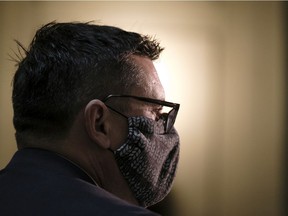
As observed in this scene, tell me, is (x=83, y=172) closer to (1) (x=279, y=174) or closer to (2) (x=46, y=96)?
(2) (x=46, y=96)

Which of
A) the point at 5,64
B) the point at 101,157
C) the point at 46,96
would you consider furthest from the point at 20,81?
the point at 5,64

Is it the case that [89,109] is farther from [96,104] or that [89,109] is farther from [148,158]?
[148,158]

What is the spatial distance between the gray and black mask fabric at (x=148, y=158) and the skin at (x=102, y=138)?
0.01m

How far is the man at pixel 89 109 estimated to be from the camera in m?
0.83

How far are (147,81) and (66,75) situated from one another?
182mm

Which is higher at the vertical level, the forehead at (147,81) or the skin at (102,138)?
the forehead at (147,81)

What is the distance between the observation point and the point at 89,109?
Result: 84 centimetres

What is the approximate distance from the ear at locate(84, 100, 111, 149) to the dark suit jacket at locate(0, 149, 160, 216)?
9cm

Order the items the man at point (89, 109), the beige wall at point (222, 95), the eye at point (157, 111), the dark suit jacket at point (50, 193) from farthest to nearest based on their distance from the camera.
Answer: the beige wall at point (222, 95), the eye at point (157, 111), the man at point (89, 109), the dark suit jacket at point (50, 193)

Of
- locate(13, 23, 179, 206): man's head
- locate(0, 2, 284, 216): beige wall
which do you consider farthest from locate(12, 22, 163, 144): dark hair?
locate(0, 2, 284, 216): beige wall

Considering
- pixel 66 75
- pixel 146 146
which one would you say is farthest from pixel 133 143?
pixel 66 75

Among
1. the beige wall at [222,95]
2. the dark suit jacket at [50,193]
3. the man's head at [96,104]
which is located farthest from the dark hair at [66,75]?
the beige wall at [222,95]

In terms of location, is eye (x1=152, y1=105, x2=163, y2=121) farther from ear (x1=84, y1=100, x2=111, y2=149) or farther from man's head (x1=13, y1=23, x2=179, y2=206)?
ear (x1=84, y1=100, x2=111, y2=149)

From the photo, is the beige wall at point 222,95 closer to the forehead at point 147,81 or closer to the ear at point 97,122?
the forehead at point 147,81
